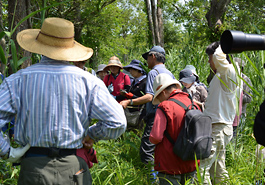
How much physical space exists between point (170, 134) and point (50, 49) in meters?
1.22

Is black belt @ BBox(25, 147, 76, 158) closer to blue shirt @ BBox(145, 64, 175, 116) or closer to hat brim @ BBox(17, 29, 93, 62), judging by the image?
hat brim @ BBox(17, 29, 93, 62)

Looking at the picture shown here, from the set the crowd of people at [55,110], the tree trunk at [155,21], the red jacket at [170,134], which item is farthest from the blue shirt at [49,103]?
the tree trunk at [155,21]

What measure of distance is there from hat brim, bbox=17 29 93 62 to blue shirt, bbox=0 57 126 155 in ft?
0.21


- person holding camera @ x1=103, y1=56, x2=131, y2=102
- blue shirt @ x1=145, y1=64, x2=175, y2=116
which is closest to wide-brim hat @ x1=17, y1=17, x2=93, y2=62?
blue shirt @ x1=145, y1=64, x2=175, y2=116

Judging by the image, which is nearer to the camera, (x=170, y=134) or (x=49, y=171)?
(x=49, y=171)

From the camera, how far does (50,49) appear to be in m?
1.83

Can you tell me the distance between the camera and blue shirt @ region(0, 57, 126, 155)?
172 centimetres

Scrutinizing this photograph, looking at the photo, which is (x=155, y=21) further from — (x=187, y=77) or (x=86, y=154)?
(x=86, y=154)

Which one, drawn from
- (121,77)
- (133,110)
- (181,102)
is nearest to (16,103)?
(181,102)

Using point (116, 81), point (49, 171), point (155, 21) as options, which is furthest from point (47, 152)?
point (155, 21)

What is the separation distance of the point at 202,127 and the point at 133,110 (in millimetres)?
2210

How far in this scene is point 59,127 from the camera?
1.72m

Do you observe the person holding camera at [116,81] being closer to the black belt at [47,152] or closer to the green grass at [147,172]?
the green grass at [147,172]

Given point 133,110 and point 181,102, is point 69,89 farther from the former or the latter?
point 133,110
